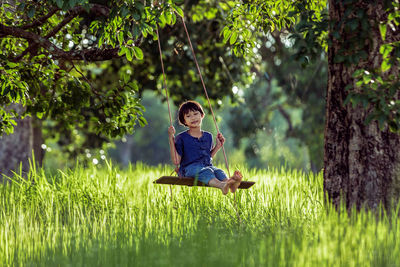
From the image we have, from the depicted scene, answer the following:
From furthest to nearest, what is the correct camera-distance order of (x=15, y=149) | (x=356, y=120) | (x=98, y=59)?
(x=15, y=149) → (x=98, y=59) → (x=356, y=120)

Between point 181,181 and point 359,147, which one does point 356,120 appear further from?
point 181,181

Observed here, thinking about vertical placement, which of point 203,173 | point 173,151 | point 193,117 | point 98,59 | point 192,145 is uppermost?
point 98,59

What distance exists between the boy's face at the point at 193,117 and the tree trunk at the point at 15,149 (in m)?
5.08

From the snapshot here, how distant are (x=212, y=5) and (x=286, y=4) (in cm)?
595

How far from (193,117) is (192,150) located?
1.30 ft

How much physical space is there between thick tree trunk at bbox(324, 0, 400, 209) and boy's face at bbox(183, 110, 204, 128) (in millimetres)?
1755

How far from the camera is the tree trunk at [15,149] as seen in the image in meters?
10.4

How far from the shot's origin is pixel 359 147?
513 cm

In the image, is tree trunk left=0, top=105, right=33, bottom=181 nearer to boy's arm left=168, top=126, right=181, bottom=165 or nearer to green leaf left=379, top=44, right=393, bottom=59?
boy's arm left=168, top=126, right=181, bottom=165

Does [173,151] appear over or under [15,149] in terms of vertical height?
under

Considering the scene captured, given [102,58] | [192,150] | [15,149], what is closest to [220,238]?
[192,150]

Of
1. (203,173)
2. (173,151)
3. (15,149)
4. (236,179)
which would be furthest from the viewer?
(15,149)

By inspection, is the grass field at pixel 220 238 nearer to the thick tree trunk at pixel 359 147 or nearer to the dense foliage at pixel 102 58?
the thick tree trunk at pixel 359 147

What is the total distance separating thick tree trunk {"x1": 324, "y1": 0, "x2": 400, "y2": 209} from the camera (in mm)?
5094
